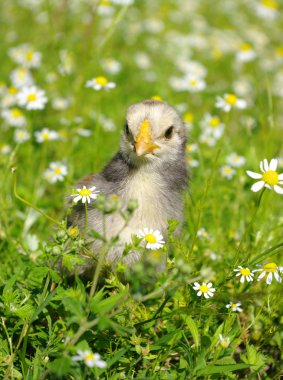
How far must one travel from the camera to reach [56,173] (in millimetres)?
4477

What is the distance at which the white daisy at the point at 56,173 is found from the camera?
4.44 m

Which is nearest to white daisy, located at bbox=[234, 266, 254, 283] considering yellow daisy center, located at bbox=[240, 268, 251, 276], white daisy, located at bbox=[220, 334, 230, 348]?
yellow daisy center, located at bbox=[240, 268, 251, 276]

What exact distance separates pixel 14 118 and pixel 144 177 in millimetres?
2591

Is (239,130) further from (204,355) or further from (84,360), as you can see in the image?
(84,360)

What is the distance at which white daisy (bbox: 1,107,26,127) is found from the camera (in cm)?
550

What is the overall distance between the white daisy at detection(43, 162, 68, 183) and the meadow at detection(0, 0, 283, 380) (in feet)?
0.04

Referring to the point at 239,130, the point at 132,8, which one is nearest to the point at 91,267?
the point at 239,130

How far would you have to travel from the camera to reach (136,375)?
2.90 m

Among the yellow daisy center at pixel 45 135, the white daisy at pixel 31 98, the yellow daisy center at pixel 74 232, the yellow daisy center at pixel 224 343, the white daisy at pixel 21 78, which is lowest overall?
the white daisy at pixel 21 78

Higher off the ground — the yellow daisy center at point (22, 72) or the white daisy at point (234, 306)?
the white daisy at point (234, 306)

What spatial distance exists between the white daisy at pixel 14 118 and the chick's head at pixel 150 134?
2240 millimetres

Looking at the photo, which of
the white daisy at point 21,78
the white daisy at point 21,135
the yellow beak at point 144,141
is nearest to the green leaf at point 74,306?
the yellow beak at point 144,141

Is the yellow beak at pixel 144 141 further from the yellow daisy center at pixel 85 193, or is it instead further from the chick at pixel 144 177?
the yellow daisy center at pixel 85 193

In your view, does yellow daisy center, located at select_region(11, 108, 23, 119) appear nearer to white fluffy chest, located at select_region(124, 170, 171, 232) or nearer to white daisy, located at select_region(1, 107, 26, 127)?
white daisy, located at select_region(1, 107, 26, 127)
